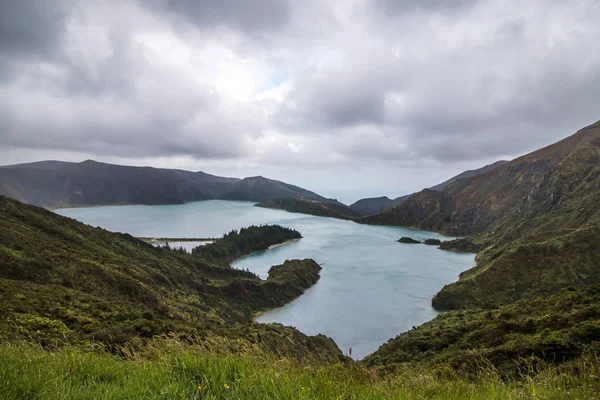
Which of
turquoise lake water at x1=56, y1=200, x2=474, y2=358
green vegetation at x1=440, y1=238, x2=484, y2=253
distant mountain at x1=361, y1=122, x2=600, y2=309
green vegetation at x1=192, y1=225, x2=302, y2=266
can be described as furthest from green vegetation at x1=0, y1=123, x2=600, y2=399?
green vegetation at x1=440, y1=238, x2=484, y2=253

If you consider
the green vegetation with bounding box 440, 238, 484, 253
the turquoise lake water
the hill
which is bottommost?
the turquoise lake water

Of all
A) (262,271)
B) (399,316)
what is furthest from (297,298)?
(262,271)

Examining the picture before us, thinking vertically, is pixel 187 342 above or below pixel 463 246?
above

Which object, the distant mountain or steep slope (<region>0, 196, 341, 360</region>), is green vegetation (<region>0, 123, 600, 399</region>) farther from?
A: the distant mountain

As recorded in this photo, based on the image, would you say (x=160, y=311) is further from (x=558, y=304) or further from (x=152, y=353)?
(x=558, y=304)

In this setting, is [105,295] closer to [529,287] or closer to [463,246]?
[529,287]

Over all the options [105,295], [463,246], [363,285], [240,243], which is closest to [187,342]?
[105,295]
